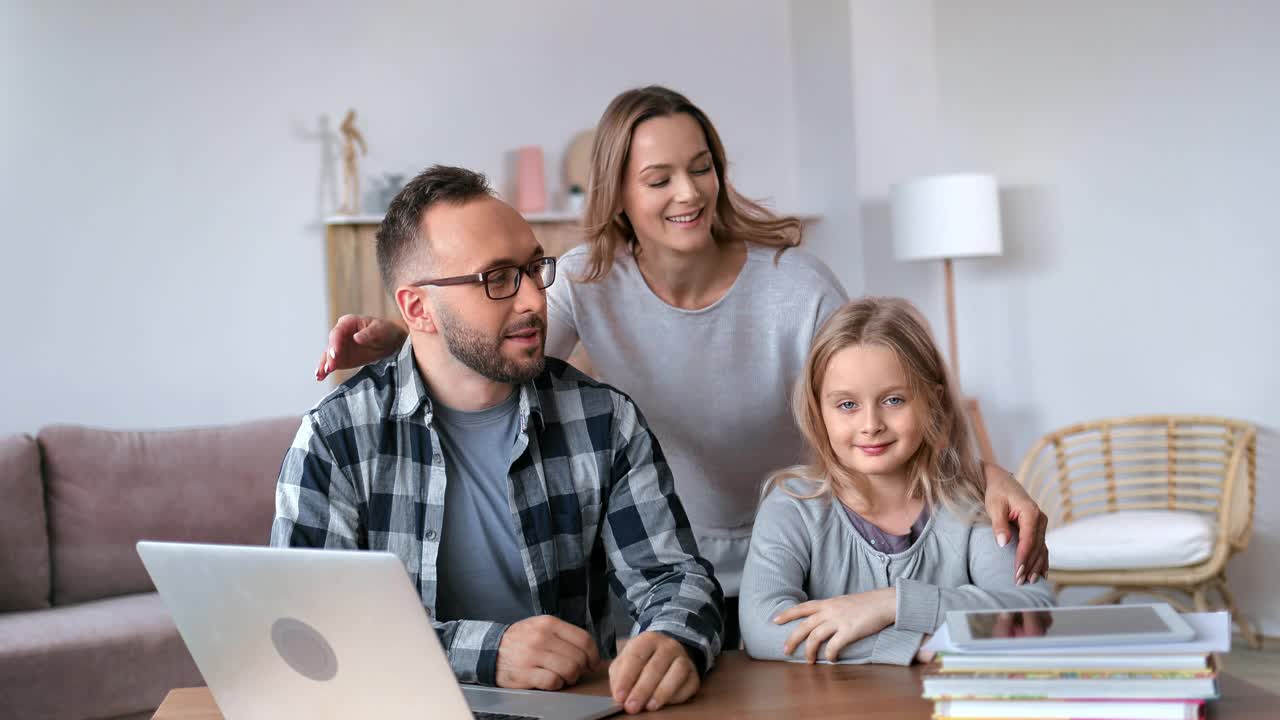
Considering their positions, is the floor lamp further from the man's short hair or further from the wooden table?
the wooden table

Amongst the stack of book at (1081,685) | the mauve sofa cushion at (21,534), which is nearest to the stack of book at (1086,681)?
the stack of book at (1081,685)

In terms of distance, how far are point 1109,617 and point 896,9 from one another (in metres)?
4.15

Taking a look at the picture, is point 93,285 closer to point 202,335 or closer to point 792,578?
point 202,335

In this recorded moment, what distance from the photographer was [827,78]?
193 inches

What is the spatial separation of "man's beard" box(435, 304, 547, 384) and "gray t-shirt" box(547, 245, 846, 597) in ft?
1.41

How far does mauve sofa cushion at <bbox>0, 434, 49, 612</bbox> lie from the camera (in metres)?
3.48

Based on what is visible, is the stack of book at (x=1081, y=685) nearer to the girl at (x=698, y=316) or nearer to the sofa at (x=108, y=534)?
the girl at (x=698, y=316)

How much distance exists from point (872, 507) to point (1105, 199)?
345cm

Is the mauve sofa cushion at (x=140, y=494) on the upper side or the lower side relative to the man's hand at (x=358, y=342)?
lower

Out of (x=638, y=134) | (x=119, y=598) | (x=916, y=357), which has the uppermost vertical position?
(x=638, y=134)

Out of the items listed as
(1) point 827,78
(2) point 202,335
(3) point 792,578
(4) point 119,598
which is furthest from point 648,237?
(1) point 827,78

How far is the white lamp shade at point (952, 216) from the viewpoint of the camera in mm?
4406

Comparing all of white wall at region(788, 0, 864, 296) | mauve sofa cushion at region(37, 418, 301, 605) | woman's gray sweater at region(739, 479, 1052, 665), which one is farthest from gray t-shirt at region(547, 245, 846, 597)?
white wall at region(788, 0, 864, 296)

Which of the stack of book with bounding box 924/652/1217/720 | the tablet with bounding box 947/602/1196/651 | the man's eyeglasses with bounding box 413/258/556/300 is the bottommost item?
the stack of book with bounding box 924/652/1217/720
